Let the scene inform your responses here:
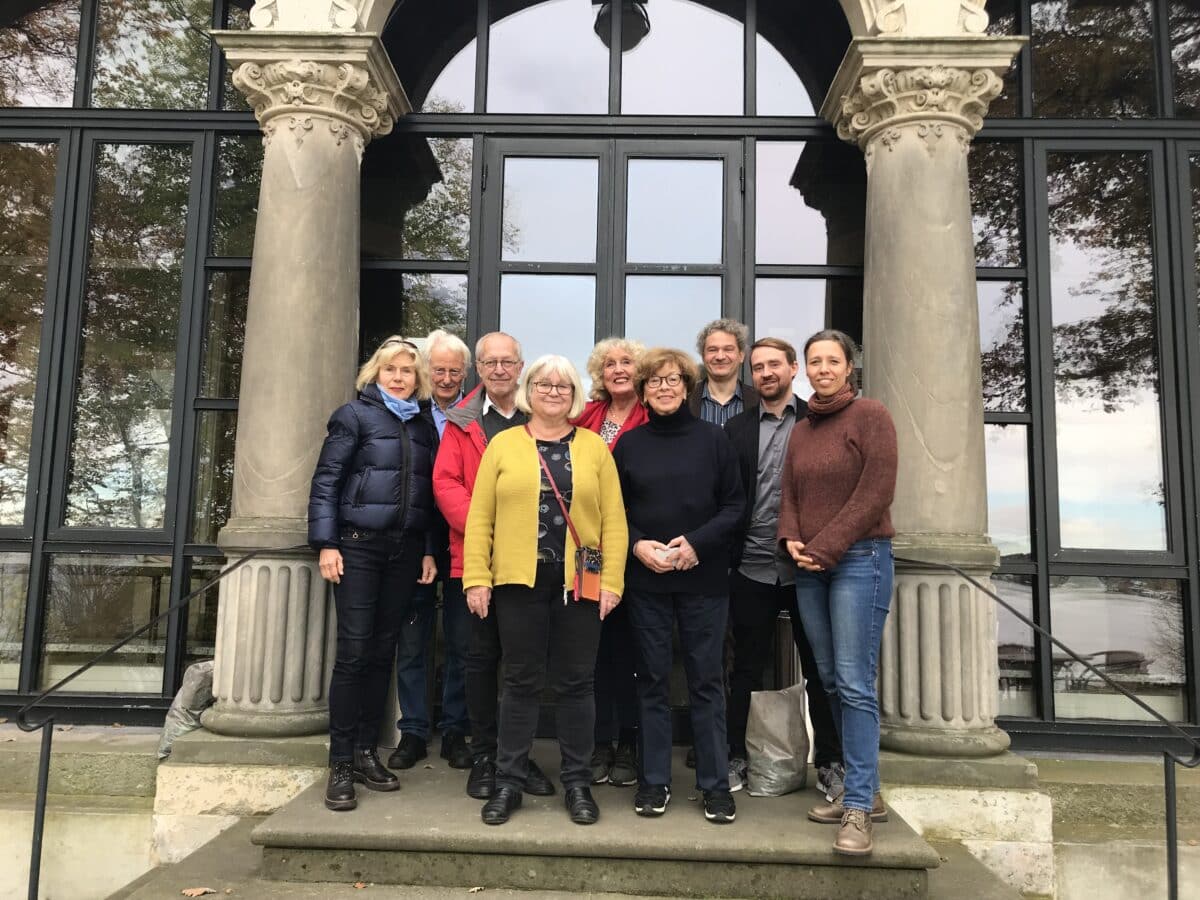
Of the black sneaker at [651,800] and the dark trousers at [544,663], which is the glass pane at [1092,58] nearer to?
the dark trousers at [544,663]

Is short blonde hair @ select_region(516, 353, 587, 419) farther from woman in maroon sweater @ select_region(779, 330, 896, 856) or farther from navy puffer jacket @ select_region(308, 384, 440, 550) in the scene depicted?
woman in maroon sweater @ select_region(779, 330, 896, 856)

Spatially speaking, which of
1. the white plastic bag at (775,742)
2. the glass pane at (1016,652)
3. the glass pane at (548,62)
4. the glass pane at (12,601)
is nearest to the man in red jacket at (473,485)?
the white plastic bag at (775,742)

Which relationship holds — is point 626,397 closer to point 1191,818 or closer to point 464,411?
point 464,411

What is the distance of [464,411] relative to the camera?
13.5 ft

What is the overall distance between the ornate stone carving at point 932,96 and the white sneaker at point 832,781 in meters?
3.25

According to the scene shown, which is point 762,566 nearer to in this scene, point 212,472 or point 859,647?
point 859,647

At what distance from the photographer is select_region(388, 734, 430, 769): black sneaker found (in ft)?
13.9

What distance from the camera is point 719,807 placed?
355cm

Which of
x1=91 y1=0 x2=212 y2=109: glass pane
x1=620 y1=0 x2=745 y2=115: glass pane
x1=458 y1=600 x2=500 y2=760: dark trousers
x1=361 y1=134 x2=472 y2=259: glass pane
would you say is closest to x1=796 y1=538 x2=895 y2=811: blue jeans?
x1=458 y1=600 x2=500 y2=760: dark trousers

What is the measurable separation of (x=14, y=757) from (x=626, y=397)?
153 inches

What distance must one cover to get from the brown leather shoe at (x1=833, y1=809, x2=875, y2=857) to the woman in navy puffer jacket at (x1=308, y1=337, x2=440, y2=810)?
6.29 ft

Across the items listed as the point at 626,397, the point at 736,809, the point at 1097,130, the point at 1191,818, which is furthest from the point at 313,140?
the point at 1191,818

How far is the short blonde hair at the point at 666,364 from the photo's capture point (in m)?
3.60

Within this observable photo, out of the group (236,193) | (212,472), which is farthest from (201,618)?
(236,193)
